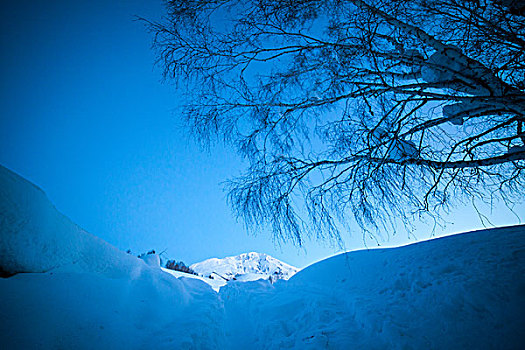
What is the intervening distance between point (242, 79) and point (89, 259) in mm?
3633

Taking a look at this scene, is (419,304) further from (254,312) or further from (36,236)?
(36,236)

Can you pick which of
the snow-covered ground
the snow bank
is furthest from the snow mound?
the snow bank

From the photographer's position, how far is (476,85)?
2053 millimetres

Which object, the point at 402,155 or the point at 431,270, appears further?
the point at 431,270

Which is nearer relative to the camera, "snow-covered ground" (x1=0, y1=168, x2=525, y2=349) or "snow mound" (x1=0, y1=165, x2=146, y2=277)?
"snow-covered ground" (x1=0, y1=168, x2=525, y2=349)

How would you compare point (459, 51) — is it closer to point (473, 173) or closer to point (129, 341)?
point (473, 173)

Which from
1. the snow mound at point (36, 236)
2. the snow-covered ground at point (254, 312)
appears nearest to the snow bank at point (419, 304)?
the snow-covered ground at point (254, 312)

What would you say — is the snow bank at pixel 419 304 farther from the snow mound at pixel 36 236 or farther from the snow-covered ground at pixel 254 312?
the snow mound at pixel 36 236

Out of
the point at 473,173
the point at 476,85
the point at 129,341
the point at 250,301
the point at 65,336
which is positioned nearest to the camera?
the point at 65,336

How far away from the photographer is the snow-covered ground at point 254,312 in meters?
1.88

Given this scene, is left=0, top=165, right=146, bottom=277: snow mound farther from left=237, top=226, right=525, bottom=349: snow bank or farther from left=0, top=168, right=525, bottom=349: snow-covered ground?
left=237, top=226, right=525, bottom=349: snow bank

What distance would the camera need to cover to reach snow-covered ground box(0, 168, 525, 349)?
188cm

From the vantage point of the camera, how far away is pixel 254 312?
4262mm

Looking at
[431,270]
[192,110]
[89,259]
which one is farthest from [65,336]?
[431,270]
